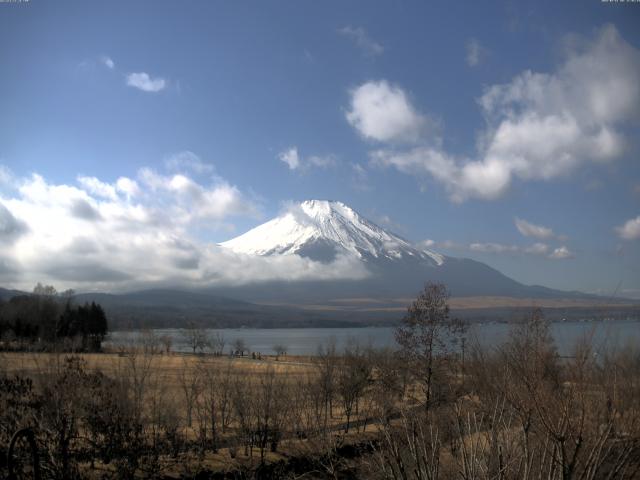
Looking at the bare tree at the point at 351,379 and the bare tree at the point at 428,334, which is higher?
the bare tree at the point at 428,334

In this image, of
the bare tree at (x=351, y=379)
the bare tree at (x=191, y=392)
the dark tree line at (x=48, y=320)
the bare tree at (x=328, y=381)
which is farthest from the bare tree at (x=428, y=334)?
the dark tree line at (x=48, y=320)

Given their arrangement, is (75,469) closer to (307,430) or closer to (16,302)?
(307,430)

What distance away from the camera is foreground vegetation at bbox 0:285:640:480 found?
6.57 meters

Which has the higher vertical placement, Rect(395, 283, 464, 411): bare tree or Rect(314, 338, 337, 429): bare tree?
Rect(395, 283, 464, 411): bare tree

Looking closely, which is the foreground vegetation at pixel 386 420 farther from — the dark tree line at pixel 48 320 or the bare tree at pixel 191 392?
the dark tree line at pixel 48 320

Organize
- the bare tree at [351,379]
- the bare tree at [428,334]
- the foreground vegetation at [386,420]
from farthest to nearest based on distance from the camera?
the bare tree at [351,379], the bare tree at [428,334], the foreground vegetation at [386,420]

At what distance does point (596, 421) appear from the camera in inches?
288

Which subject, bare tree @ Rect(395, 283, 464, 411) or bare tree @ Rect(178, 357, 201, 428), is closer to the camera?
bare tree @ Rect(178, 357, 201, 428)

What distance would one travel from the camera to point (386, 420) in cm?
977

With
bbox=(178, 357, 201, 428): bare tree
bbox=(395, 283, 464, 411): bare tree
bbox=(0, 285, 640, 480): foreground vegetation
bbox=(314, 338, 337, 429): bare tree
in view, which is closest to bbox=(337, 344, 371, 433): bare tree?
bbox=(0, 285, 640, 480): foreground vegetation

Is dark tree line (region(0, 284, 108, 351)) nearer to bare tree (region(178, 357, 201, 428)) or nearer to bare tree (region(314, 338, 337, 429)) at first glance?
bare tree (region(178, 357, 201, 428))

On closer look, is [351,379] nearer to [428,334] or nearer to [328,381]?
[328,381]

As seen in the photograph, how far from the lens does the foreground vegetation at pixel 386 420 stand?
6.57 metres

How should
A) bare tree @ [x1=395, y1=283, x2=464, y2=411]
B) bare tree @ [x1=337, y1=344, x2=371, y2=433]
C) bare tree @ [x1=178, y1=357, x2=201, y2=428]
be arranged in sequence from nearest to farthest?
bare tree @ [x1=178, y1=357, x2=201, y2=428], bare tree @ [x1=395, y1=283, x2=464, y2=411], bare tree @ [x1=337, y1=344, x2=371, y2=433]
